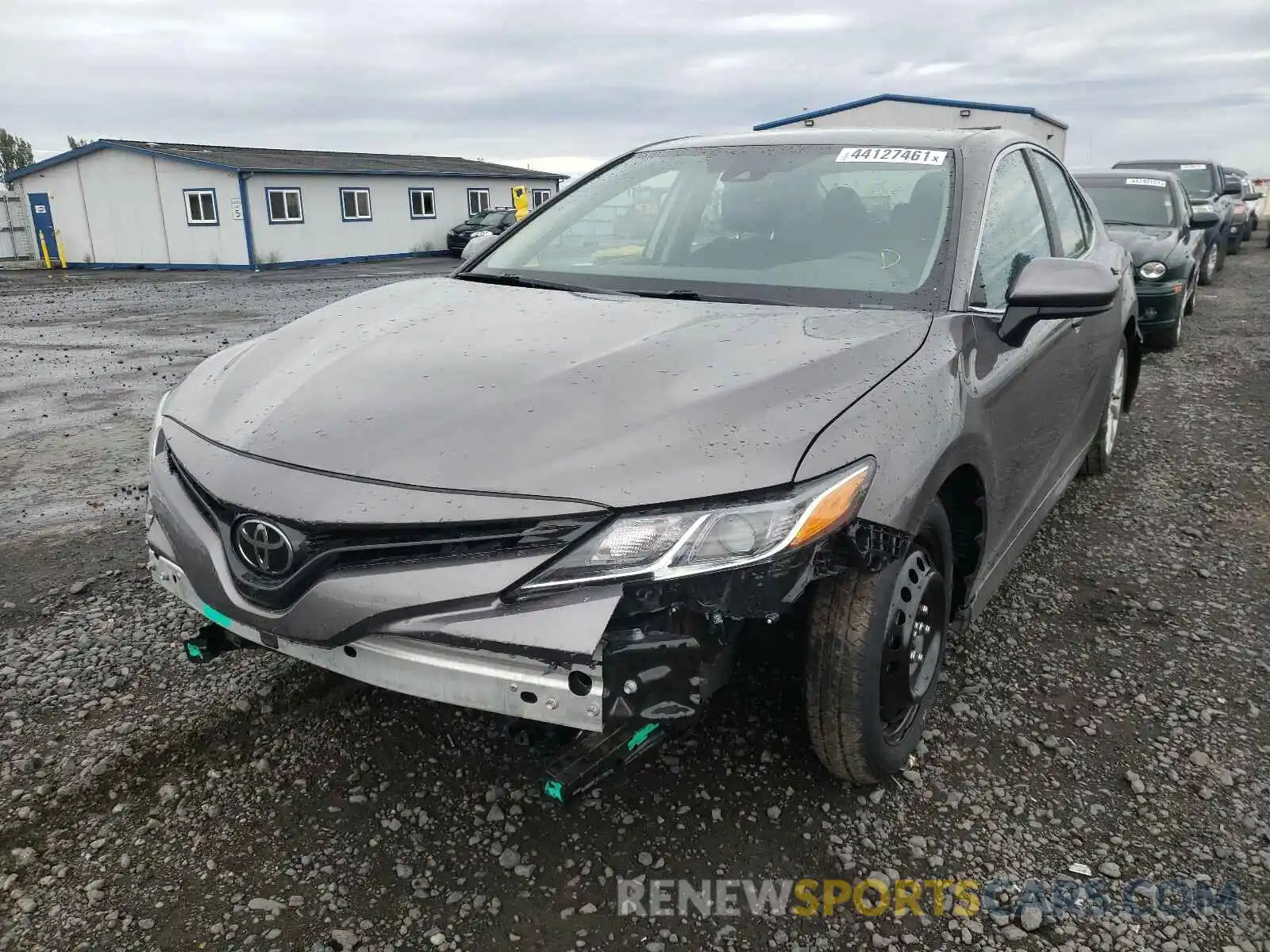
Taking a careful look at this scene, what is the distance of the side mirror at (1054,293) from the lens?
97.7 inches

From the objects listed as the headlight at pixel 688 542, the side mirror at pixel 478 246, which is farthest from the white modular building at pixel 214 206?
the headlight at pixel 688 542

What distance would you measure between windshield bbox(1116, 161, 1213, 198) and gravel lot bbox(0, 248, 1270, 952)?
517 inches

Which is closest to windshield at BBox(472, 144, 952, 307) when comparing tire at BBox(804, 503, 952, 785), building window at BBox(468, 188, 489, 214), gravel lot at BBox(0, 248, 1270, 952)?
tire at BBox(804, 503, 952, 785)

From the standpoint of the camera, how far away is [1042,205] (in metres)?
3.56

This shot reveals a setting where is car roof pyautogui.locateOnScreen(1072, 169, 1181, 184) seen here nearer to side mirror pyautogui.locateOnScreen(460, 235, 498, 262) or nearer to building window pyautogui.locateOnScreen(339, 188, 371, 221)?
side mirror pyautogui.locateOnScreen(460, 235, 498, 262)

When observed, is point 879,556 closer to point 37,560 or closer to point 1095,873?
point 1095,873

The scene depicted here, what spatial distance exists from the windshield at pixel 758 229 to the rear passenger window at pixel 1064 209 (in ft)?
3.14

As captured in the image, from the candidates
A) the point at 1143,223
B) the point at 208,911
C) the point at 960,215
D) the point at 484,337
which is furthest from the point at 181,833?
the point at 1143,223

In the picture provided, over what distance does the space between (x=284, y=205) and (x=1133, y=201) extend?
24652 mm

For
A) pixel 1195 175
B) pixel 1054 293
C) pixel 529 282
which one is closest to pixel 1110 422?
pixel 1054 293

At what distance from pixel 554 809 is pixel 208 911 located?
2.60 ft

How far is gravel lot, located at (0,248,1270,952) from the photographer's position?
1.99 metres

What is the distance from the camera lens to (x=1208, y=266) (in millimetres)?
13977

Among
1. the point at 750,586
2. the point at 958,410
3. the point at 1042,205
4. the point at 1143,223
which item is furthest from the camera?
the point at 1143,223
